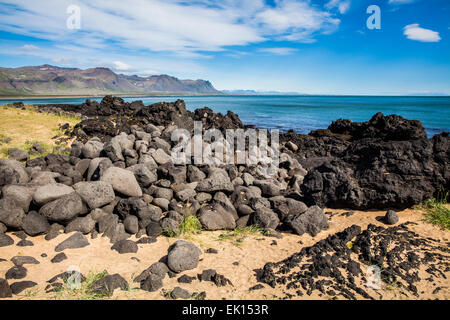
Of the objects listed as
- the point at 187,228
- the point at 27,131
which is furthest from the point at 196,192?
the point at 27,131

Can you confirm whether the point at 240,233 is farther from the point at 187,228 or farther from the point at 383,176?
the point at 383,176

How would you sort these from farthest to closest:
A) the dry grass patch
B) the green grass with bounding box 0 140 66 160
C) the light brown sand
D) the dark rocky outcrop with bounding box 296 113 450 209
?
the dry grass patch
the green grass with bounding box 0 140 66 160
the dark rocky outcrop with bounding box 296 113 450 209
the light brown sand

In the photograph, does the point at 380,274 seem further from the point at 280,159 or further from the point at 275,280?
the point at 280,159

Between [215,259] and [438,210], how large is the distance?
5443mm

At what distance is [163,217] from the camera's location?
679cm

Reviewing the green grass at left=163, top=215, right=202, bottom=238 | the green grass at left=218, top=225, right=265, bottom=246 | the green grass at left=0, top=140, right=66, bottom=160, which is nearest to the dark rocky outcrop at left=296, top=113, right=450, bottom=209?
the green grass at left=218, top=225, right=265, bottom=246

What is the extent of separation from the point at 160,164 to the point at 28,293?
5504 mm

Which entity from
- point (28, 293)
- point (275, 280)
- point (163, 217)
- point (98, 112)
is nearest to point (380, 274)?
point (275, 280)

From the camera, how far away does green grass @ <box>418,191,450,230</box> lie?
5979mm

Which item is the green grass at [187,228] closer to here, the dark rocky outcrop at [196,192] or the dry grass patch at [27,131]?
the dark rocky outcrop at [196,192]

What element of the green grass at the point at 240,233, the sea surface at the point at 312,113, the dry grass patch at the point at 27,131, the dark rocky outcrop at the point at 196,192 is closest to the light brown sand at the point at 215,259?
the green grass at the point at 240,233

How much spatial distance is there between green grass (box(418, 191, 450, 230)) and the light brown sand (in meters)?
0.18

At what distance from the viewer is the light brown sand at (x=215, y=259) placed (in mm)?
4301

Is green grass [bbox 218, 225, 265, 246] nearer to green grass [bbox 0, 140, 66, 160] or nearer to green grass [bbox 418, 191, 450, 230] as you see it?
green grass [bbox 418, 191, 450, 230]
